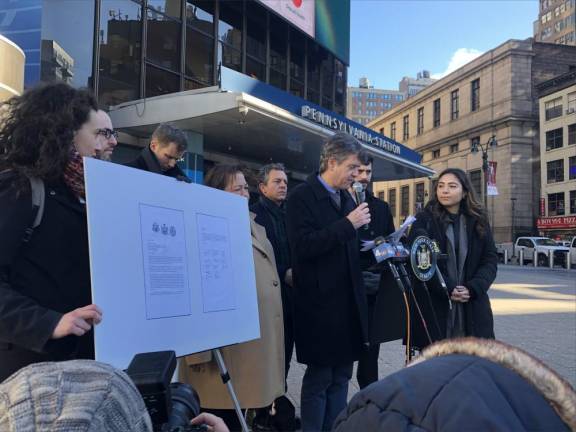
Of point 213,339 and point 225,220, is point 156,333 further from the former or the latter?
point 225,220

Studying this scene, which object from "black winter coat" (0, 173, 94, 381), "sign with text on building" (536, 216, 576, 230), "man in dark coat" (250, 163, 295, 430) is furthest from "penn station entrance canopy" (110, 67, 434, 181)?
"sign with text on building" (536, 216, 576, 230)

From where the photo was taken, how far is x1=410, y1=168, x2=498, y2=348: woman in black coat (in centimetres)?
344

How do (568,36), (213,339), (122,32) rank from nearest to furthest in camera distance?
(213,339), (122,32), (568,36)

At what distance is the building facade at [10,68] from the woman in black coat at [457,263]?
25.6 ft

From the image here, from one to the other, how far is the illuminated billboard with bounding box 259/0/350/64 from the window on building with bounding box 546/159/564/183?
3289 cm

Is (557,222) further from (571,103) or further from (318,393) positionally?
(318,393)

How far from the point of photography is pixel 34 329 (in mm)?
1683

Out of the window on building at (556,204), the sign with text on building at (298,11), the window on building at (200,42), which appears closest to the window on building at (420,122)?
the window on building at (556,204)

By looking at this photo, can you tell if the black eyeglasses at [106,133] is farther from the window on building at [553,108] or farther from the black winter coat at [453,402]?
the window on building at [553,108]

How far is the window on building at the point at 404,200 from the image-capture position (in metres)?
63.3

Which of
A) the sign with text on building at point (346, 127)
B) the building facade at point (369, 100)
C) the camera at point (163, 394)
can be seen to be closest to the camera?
the camera at point (163, 394)

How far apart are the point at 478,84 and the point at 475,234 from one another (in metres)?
55.0

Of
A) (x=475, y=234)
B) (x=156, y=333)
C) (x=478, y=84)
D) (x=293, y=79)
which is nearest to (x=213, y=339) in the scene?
(x=156, y=333)

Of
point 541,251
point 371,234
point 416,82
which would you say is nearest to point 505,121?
point 541,251
